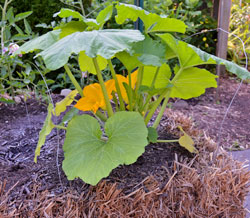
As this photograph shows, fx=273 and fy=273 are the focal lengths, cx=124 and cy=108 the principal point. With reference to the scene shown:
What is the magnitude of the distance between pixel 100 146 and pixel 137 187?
16 centimetres

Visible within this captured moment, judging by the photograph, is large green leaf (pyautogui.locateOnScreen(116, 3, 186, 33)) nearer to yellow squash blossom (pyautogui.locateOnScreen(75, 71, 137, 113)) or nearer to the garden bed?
yellow squash blossom (pyautogui.locateOnScreen(75, 71, 137, 113))

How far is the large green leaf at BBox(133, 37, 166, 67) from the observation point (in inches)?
29.8

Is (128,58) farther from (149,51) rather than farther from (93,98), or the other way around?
(93,98)

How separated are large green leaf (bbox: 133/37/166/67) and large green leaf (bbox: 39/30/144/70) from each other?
3.7 inches

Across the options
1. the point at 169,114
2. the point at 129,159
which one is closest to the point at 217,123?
the point at 169,114

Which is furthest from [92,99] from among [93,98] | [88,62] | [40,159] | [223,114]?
[223,114]

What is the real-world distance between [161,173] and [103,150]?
22 centimetres

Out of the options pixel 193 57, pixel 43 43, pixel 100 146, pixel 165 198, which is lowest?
pixel 165 198

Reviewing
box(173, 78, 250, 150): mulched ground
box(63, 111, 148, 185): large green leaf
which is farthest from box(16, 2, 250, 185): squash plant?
box(173, 78, 250, 150): mulched ground

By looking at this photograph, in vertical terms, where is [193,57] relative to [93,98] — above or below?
above

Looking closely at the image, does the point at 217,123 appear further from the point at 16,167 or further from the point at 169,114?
the point at 16,167

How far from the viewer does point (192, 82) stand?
99 cm

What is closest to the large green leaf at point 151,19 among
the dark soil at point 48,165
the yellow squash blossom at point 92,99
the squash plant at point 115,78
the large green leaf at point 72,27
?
the squash plant at point 115,78

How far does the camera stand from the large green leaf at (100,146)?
0.71 metres
